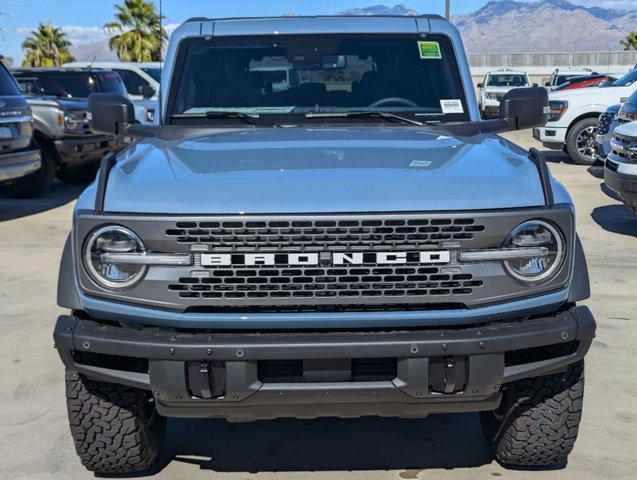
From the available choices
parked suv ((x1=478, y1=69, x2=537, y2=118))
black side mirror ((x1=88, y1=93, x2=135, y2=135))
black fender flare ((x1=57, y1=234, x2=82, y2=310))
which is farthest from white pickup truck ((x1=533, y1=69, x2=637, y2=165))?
parked suv ((x1=478, y1=69, x2=537, y2=118))

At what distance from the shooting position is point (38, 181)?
12.7 meters

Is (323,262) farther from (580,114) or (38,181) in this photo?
(580,114)

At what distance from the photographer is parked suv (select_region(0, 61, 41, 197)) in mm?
10547

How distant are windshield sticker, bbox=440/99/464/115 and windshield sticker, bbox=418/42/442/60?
329 mm

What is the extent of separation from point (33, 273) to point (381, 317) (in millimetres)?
5332

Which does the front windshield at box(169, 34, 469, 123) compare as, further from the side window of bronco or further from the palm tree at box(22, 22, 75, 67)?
the palm tree at box(22, 22, 75, 67)

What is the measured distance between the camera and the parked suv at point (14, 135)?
415 inches

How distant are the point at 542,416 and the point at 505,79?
99.2 feet

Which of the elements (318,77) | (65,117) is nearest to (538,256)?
(318,77)

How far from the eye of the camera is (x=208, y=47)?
4820mm

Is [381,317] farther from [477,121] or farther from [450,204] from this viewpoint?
[477,121]

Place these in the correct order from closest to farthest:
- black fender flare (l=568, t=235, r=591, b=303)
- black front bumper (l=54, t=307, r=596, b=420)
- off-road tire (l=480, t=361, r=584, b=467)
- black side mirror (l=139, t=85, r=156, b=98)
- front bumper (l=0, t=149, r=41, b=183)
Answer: black front bumper (l=54, t=307, r=596, b=420), black fender flare (l=568, t=235, r=591, b=303), off-road tire (l=480, t=361, r=584, b=467), front bumper (l=0, t=149, r=41, b=183), black side mirror (l=139, t=85, r=156, b=98)

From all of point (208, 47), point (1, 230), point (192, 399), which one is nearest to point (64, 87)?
point (1, 230)

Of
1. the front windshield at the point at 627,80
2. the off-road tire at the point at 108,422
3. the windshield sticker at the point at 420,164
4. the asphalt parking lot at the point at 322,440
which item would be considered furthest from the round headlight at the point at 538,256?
the front windshield at the point at 627,80
